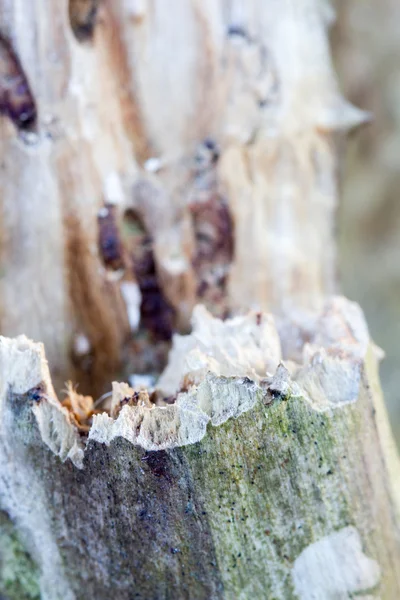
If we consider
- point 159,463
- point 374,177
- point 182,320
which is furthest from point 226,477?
point 374,177

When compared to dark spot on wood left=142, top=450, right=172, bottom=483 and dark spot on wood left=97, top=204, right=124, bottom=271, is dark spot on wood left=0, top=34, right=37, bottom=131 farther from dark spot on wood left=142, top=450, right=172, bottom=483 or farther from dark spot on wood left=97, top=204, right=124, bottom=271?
dark spot on wood left=142, top=450, right=172, bottom=483

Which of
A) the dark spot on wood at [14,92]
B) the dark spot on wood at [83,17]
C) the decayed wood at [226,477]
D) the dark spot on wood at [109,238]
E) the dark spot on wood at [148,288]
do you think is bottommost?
the decayed wood at [226,477]

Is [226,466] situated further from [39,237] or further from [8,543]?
[39,237]

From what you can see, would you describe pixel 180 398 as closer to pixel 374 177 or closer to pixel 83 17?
pixel 83 17

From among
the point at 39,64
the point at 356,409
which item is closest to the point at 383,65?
the point at 39,64

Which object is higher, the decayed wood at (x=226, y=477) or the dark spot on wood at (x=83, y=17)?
the dark spot on wood at (x=83, y=17)

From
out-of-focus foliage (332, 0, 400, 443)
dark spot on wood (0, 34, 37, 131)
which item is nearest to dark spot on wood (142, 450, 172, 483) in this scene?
dark spot on wood (0, 34, 37, 131)

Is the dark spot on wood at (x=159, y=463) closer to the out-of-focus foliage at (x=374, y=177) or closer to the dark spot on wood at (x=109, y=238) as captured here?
the dark spot on wood at (x=109, y=238)

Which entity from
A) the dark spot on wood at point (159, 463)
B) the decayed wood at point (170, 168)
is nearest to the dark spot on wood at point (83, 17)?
the decayed wood at point (170, 168)
